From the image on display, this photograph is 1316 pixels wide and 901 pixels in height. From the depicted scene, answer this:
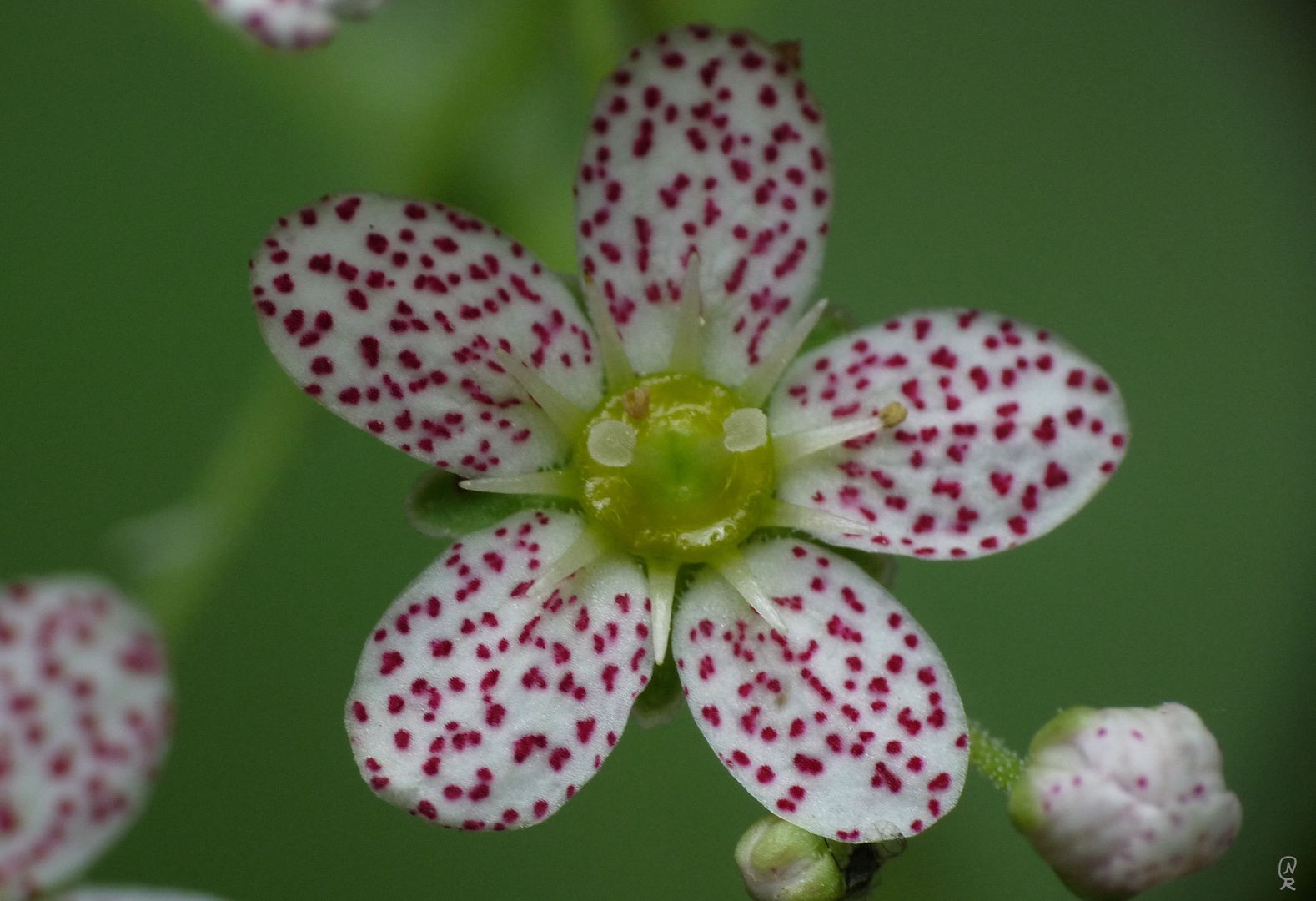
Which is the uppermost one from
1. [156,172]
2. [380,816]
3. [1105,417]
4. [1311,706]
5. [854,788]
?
[1105,417]

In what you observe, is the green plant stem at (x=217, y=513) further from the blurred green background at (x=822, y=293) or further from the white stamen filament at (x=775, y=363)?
the white stamen filament at (x=775, y=363)

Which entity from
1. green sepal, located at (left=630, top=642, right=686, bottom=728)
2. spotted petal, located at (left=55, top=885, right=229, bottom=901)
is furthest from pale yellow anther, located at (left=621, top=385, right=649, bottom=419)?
spotted petal, located at (left=55, top=885, right=229, bottom=901)

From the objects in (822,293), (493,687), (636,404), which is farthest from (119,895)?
(822,293)

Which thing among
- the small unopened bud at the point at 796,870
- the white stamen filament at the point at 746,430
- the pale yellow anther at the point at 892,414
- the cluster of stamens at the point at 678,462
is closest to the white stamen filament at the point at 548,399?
the cluster of stamens at the point at 678,462

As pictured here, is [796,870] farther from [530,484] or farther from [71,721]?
[71,721]

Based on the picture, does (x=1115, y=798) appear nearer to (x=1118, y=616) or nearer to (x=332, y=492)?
(x=1118, y=616)

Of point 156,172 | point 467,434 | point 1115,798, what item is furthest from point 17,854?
point 156,172

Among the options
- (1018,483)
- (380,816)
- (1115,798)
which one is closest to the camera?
(1115,798)
